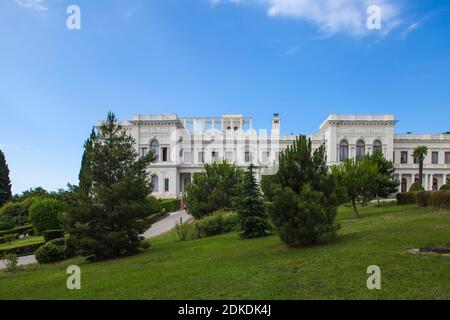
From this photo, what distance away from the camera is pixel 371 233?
12672 mm

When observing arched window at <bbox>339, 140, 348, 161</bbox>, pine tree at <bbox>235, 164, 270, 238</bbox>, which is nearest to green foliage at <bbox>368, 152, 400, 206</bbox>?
pine tree at <bbox>235, 164, 270, 238</bbox>

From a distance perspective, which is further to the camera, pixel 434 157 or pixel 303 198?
pixel 434 157

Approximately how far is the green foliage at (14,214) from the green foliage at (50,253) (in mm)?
23557

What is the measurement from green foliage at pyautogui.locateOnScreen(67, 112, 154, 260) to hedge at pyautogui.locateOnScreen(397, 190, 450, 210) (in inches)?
679

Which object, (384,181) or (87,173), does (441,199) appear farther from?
(87,173)

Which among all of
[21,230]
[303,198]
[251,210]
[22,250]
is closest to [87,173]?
[251,210]

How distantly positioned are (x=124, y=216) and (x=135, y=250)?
1.98 meters

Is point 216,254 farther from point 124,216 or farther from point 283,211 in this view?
point 124,216

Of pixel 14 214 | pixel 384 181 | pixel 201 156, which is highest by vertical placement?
pixel 201 156

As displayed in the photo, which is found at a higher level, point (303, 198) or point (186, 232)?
point (303, 198)

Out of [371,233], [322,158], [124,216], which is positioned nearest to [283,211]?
[322,158]

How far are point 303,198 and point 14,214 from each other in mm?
38602

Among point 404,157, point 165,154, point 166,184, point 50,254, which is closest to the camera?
point 50,254

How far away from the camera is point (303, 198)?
10719 millimetres
